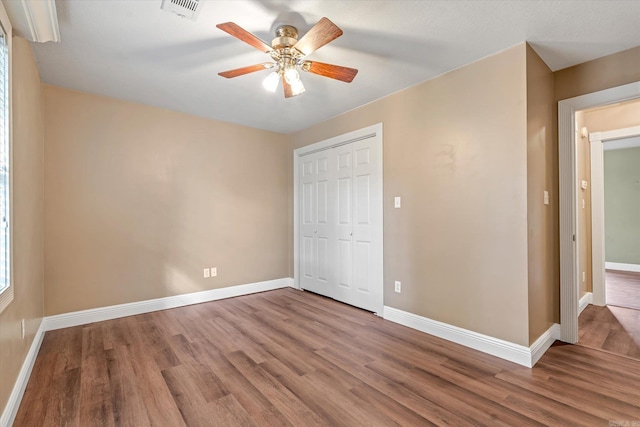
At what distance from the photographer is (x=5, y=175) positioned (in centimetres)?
174

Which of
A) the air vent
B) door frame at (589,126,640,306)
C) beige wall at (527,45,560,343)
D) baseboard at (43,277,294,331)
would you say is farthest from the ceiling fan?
door frame at (589,126,640,306)

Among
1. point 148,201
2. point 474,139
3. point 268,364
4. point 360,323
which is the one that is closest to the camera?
point 268,364

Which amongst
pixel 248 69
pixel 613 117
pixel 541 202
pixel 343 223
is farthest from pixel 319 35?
pixel 613 117

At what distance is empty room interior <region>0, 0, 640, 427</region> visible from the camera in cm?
184

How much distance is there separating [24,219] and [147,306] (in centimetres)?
172

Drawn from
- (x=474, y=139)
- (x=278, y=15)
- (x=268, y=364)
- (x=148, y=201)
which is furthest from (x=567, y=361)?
(x=148, y=201)

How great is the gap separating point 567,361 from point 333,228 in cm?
267

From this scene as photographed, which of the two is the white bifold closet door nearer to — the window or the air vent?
the air vent

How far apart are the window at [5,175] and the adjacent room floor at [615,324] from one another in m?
4.41

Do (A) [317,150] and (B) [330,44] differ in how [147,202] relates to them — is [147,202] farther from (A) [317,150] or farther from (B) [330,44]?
(B) [330,44]

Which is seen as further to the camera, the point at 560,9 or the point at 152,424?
the point at 560,9

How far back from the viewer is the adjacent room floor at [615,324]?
2.54 metres

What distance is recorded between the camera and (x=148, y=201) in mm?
3529

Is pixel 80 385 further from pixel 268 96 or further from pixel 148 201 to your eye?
pixel 268 96
